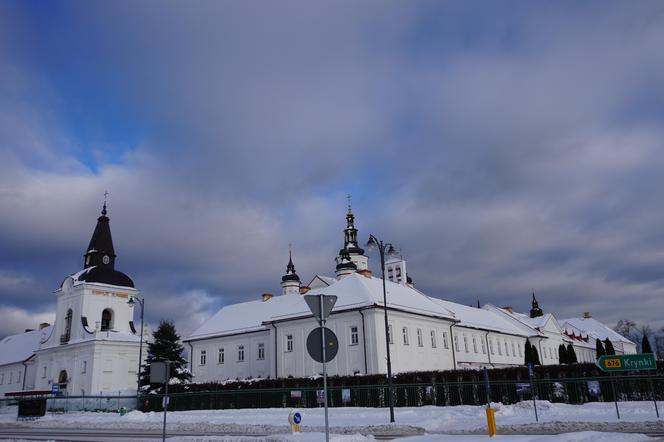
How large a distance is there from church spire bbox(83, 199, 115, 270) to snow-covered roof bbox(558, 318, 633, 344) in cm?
7918

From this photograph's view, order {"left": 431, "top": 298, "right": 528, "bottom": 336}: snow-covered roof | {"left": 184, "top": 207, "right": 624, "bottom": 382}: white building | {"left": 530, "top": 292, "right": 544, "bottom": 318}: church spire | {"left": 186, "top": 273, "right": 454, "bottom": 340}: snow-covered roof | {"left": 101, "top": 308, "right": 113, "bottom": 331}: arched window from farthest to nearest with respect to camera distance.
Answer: {"left": 530, "top": 292, "right": 544, "bottom": 318}: church spire
{"left": 101, "top": 308, "right": 113, "bottom": 331}: arched window
{"left": 431, "top": 298, "right": 528, "bottom": 336}: snow-covered roof
{"left": 186, "top": 273, "right": 454, "bottom": 340}: snow-covered roof
{"left": 184, "top": 207, "right": 624, "bottom": 382}: white building

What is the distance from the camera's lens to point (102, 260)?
68.2m

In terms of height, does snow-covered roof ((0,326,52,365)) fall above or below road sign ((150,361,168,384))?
above

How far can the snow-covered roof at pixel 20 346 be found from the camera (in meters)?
76.1

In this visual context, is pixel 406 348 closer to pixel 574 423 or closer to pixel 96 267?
pixel 574 423

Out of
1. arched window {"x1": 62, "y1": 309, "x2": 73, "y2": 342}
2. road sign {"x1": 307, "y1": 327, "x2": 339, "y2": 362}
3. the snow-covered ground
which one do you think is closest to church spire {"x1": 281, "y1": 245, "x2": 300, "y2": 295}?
arched window {"x1": 62, "y1": 309, "x2": 73, "y2": 342}

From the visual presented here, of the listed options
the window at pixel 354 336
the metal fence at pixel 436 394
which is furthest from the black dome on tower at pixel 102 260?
the window at pixel 354 336

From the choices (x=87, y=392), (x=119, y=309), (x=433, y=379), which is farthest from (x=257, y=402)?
(x=119, y=309)

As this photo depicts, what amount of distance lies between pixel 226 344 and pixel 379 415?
3229 centimetres

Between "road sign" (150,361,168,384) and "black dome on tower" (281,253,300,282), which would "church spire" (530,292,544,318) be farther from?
"road sign" (150,361,168,384)

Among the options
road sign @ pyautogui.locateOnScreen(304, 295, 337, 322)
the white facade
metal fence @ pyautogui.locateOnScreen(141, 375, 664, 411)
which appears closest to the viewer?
road sign @ pyautogui.locateOnScreen(304, 295, 337, 322)

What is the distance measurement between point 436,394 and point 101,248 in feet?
162

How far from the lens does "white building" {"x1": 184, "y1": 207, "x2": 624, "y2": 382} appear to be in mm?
Answer: 44719

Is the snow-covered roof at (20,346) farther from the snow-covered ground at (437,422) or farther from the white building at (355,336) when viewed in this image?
the snow-covered ground at (437,422)
